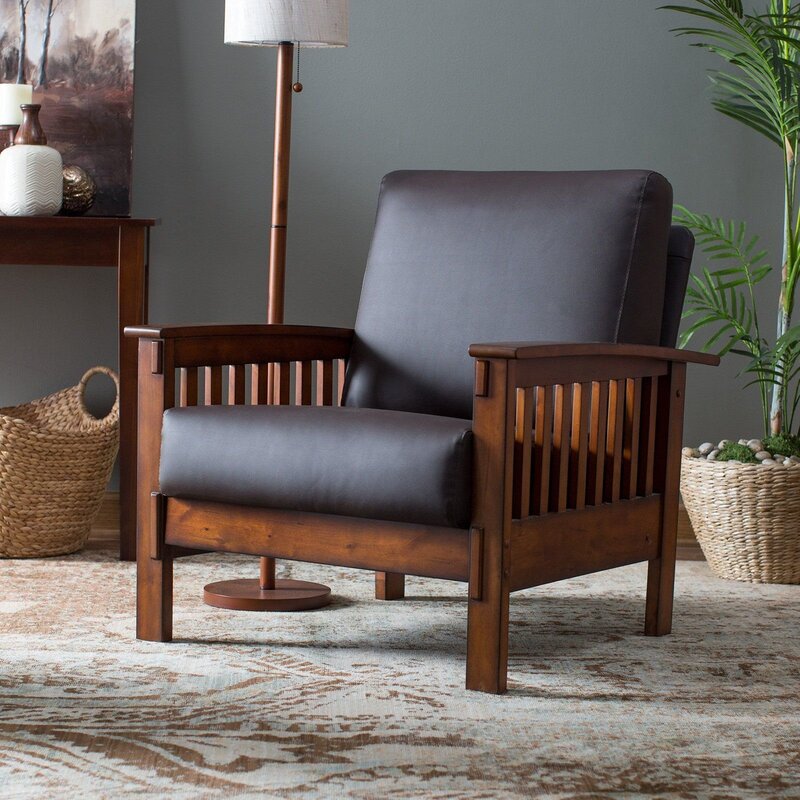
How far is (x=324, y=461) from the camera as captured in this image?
2.02m

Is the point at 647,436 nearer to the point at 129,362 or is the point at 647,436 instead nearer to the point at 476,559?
the point at 476,559

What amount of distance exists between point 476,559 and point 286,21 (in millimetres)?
1201

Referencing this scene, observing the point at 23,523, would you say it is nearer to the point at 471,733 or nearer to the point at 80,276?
the point at 80,276

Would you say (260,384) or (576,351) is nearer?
(576,351)

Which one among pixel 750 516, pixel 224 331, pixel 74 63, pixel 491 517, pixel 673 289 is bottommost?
pixel 750 516

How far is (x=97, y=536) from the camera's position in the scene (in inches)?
132

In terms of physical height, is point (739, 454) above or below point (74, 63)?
below

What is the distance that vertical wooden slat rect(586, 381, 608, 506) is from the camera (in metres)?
2.16

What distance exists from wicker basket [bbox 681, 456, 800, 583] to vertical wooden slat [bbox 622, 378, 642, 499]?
A: 2.25ft

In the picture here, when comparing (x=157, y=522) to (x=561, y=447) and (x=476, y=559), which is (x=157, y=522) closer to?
(x=476, y=559)

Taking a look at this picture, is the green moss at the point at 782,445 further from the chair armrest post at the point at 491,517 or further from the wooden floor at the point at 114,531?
the chair armrest post at the point at 491,517

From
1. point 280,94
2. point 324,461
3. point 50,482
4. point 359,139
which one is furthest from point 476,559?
point 359,139

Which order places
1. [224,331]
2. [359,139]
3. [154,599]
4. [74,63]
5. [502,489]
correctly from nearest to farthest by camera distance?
1. [502,489]
2. [154,599]
3. [224,331]
4. [74,63]
5. [359,139]

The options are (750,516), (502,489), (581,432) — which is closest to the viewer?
(502,489)
